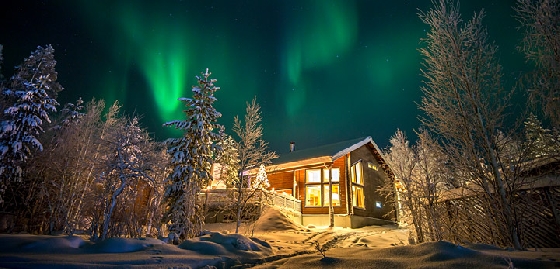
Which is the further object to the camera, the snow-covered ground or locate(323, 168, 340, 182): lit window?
locate(323, 168, 340, 182): lit window

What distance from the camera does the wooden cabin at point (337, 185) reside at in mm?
21781

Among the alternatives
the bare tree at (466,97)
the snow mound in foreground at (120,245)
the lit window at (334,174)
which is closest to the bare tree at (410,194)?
the bare tree at (466,97)

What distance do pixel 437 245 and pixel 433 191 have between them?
6304 mm

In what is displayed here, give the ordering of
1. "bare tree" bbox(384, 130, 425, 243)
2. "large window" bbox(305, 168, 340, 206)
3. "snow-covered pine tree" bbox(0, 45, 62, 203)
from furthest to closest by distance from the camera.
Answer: "large window" bbox(305, 168, 340, 206), "snow-covered pine tree" bbox(0, 45, 62, 203), "bare tree" bbox(384, 130, 425, 243)

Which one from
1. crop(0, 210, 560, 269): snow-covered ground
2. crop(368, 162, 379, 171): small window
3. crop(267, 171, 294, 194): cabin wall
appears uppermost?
crop(368, 162, 379, 171): small window

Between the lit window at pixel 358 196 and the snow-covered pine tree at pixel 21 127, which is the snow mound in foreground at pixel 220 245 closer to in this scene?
the snow-covered pine tree at pixel 21 127

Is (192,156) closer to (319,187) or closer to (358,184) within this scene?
(319,187)

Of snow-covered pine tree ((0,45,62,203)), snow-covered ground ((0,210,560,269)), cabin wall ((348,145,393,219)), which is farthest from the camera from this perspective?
cabin wall ((348,145,393,219))

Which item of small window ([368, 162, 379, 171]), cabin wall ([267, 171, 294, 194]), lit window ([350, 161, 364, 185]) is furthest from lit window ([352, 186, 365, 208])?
cabin wall ([267, 171, 294, 194])

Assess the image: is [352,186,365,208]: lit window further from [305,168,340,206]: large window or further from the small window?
the small window

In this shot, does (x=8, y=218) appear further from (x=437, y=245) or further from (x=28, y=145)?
(x=437, y=245)

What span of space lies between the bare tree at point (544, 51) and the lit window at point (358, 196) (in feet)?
55.6

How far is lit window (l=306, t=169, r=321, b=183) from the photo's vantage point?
2372 centimetres

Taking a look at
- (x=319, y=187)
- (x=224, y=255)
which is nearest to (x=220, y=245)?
(x=224, y=255)
